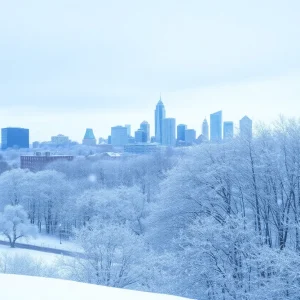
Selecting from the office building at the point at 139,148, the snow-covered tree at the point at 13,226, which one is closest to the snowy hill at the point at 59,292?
the snow-covered tree at the point at 13,226

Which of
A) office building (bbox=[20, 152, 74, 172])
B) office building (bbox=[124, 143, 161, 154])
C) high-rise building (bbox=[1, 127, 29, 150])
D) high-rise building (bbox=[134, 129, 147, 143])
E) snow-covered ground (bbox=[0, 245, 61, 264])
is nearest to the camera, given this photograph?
snow-covered ground (bbox=[0, 245, 61, 264])

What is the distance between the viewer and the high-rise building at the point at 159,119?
208 feet

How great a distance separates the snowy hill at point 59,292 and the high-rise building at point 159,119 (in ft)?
199

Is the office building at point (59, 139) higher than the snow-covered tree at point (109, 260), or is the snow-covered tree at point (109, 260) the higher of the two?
the office building at point (59, 139)

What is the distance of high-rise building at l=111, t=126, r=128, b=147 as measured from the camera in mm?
83688

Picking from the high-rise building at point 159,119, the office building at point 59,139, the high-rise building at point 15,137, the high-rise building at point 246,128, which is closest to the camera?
the high-rise building at point 246,128

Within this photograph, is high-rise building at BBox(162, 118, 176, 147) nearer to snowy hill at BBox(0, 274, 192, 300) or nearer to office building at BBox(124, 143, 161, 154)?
office building at BBox(124, 143, 161, 154)

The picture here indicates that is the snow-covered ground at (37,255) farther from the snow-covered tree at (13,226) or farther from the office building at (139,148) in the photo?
the office building at (139,148)

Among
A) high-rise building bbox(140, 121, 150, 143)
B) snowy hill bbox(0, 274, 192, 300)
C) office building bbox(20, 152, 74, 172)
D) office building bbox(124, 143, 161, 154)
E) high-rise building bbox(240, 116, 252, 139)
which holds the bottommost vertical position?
snowy hill bbox(0, 274, 192, 300)

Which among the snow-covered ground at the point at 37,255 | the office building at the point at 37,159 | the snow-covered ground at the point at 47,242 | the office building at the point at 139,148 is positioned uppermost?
the office building at the point at 139,148

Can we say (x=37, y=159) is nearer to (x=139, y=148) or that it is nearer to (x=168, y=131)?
(x=168, y=131)

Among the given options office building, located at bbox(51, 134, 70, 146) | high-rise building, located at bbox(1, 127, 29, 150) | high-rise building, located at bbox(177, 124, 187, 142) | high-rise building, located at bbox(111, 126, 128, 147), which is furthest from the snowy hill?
office building, located at bbox(51, 134, 70, 146)

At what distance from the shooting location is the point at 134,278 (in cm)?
985

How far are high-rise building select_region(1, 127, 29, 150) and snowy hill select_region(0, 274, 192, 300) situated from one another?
2469 inches
